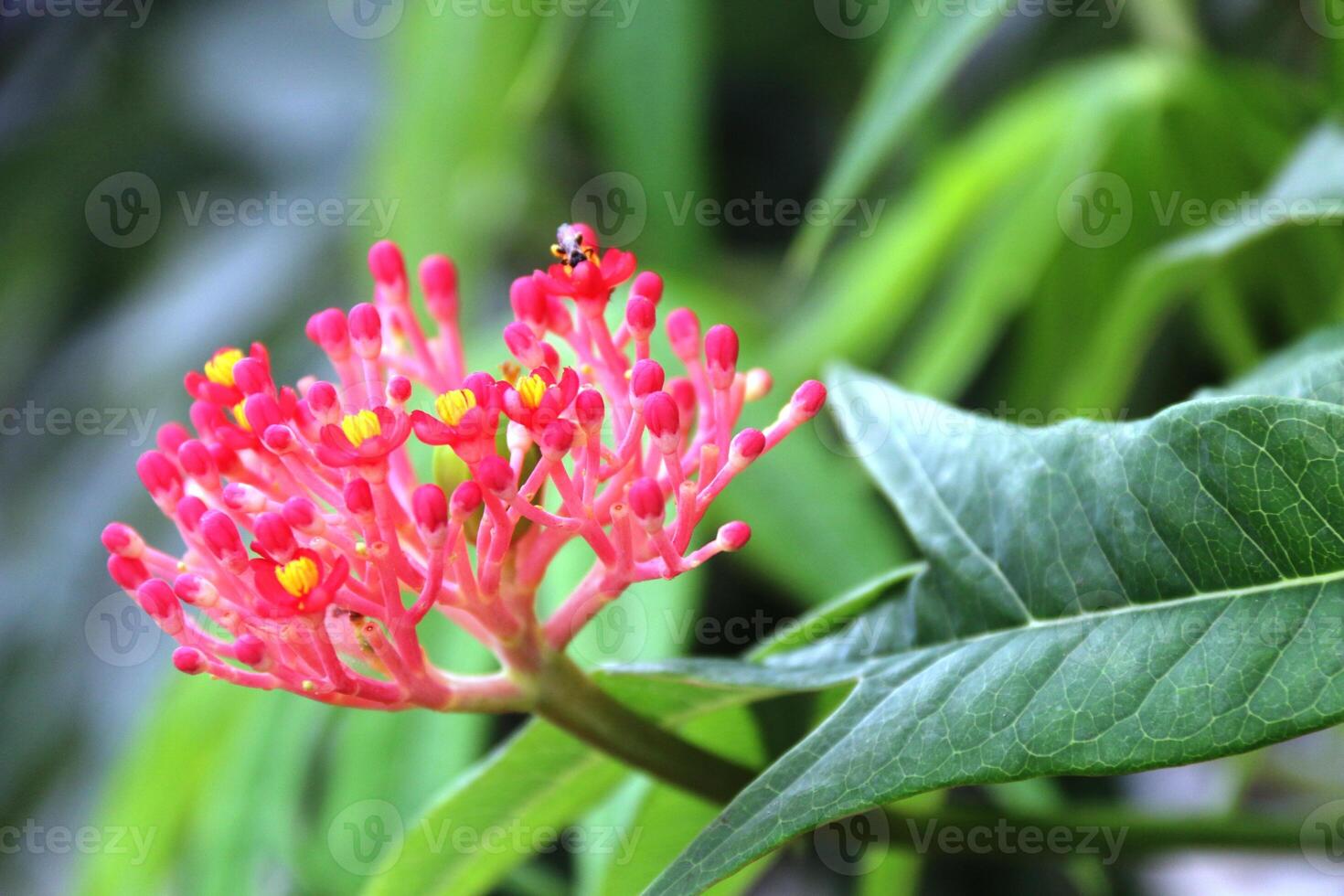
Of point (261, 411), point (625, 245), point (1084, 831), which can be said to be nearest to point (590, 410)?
point (261, 411)

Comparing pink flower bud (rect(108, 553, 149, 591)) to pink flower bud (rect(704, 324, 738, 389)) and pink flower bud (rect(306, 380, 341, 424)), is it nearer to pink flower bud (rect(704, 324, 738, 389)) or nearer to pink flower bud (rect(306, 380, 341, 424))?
pink flower bud (rect(306, 380, 341, 424))

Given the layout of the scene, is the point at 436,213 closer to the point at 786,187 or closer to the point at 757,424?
the point at 757,424

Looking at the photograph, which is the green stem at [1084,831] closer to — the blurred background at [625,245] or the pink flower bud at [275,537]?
the blurred background at [625,245]

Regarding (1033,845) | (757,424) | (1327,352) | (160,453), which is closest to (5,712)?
(757,424)

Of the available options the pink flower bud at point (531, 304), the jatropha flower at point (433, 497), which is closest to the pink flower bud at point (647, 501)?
the jatropha flower at point (433, 497)

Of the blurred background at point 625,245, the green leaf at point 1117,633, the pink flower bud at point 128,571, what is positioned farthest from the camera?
the blurred background at point 625,245

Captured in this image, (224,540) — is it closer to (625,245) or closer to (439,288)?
(439,288)
